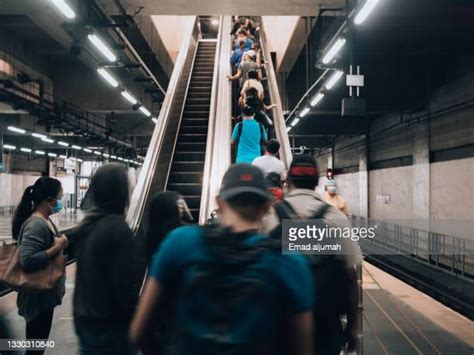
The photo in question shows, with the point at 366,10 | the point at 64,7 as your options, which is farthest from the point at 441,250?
the point at 64,7

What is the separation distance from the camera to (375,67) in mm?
14188

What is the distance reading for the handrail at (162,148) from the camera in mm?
5844

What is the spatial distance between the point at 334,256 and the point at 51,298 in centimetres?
213

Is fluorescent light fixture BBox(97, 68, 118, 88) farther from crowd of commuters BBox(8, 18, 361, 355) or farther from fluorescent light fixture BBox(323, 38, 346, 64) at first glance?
crowd of commuters BBox(8, 18, 361, 355)

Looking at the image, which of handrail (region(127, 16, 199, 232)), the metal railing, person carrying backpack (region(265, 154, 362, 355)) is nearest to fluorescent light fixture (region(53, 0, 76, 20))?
handrail (region(127, 16, 199, 232))

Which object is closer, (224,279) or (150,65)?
(224,279)

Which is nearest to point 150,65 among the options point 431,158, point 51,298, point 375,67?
point 375,67

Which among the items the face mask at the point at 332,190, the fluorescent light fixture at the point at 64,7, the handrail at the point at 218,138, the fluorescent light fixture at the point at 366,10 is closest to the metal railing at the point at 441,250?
the face mask at the point at 332,190

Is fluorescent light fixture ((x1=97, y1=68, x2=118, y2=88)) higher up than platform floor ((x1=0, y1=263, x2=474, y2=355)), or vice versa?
fluorescent light fixture ((x1=97, y1=68, x2=118, y2=88))

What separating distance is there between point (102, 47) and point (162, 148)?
266 centimetres

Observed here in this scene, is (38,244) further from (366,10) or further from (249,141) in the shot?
(366,10)

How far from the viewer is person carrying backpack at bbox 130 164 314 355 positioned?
128 centimetres

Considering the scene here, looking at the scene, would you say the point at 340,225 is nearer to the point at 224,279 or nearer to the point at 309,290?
the point at 309,290

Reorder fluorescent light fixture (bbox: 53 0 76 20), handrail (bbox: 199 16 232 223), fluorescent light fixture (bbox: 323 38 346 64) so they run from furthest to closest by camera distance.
Answer: 1. fluorescent light fixture (bbox: 323 38 346 64)
2. fluorescent light fixture (bbox: 53 0 76 20)
3. handrail (bbox: 199 16 232 223)
